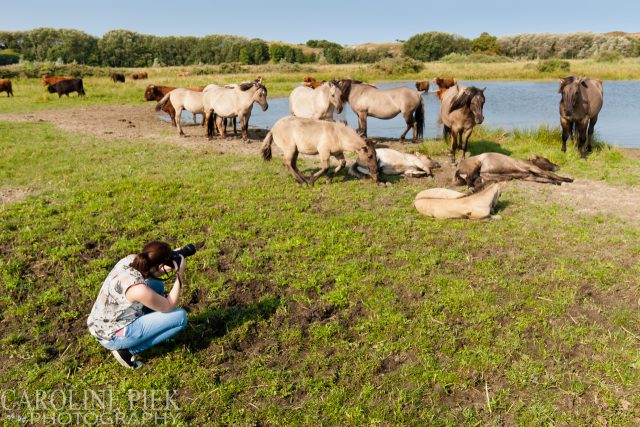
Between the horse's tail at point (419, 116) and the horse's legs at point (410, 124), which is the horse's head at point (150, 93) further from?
the horse's tail at point (419, 116)

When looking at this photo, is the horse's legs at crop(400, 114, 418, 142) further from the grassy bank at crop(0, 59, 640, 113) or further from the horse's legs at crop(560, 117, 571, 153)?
the grassy bank at crop(0, 59, 640, 113)

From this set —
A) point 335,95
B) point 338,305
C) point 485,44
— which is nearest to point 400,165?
point 335,95

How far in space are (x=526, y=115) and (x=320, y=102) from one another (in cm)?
1078

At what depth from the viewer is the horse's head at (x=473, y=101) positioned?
939cm

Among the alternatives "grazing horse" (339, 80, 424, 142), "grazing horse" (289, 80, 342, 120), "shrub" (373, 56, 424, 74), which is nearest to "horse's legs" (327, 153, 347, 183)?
"grazing horse" (289, 80, 342, 120)

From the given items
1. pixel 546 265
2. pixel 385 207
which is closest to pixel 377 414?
pixel 546 265

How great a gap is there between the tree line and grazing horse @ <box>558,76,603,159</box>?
6733 cm

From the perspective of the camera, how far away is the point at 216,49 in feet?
296

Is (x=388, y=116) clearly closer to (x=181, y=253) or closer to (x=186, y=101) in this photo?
(x=186, y=101)

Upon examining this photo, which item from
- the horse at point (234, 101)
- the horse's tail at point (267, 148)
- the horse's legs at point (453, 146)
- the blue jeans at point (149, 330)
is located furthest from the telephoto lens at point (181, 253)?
the horse at point (234, 101)

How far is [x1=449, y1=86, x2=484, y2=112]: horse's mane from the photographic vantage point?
9.55 meters

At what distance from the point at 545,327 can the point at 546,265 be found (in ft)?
4.70

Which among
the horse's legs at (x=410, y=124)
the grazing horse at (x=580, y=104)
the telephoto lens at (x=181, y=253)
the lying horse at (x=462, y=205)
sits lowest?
the lying horse at (x=462, y=205)

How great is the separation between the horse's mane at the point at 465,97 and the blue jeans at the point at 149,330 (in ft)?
26.7
